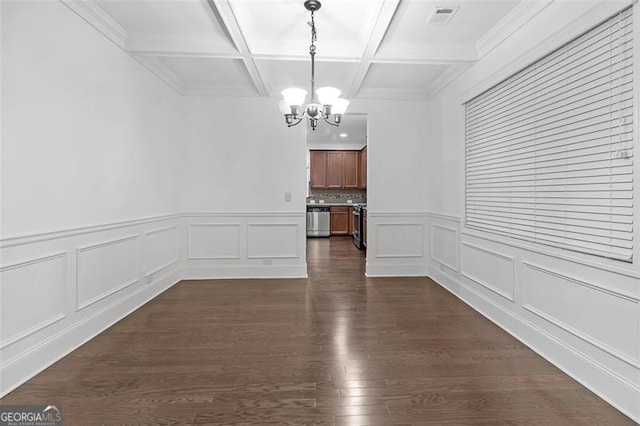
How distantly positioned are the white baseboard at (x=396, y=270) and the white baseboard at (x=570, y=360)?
1427 mm

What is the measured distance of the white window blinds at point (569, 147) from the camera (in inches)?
76.4

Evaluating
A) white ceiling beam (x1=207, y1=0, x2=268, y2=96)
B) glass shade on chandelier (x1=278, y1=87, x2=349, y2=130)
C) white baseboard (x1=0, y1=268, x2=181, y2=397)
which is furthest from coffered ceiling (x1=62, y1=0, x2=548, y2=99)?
white baseboard (x1=0, y1=268, x2=181, y2=397)

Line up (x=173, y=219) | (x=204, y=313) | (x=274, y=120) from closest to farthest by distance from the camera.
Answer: (x=204, y=313) < (x=173, y=219) < (x=274, y=120)

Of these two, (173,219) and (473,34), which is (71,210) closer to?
(173,219)

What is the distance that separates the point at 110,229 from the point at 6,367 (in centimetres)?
128

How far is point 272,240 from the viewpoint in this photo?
4914 mm

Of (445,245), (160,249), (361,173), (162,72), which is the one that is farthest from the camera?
(361,173)

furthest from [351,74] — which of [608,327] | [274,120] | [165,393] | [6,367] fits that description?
[6,367]

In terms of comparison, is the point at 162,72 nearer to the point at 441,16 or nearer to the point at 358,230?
the point at 441,16

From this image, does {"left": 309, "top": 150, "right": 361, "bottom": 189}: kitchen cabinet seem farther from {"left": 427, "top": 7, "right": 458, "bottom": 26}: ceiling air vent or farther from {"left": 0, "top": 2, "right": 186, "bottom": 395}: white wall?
{"left": 427, "top": 7, "right": 458, "bottom": 26}: ceiling air vent

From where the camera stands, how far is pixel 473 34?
322 centimetres

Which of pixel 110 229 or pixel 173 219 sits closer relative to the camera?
pixel 110 229

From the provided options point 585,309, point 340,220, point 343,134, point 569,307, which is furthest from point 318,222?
point 585,309

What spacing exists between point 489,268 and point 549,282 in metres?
0.83
